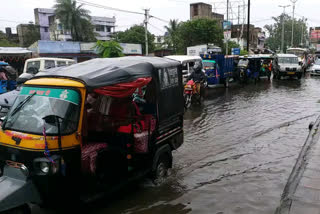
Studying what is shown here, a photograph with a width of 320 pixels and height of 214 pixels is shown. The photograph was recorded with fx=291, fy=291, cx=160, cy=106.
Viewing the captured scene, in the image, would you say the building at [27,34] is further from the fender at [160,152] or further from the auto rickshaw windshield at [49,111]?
the auto rickshaw windshield at [49,111]

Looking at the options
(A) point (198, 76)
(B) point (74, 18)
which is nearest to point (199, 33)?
(B) point (74, 18)

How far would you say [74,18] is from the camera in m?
38.8

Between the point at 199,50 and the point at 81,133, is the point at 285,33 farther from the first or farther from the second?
the point at 81,133

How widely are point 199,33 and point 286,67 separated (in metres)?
16.2

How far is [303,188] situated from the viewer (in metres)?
5.05

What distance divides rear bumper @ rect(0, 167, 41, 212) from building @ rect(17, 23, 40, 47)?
45.1 meters

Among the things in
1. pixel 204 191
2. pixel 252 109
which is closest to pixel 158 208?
pixel 204 191

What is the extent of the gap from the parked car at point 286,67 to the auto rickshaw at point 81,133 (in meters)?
21.2

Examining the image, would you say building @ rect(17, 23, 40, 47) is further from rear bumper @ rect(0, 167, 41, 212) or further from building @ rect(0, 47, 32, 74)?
rear bumper @ rect(0, 167, 41, 212)

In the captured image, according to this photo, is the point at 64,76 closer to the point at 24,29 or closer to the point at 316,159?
the point at 316,159

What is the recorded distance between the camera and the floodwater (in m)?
4.82

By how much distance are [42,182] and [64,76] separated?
1436 mm

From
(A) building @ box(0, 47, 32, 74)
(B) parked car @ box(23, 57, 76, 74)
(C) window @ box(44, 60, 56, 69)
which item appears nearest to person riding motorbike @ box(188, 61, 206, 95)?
(B) parked car @ box(23, 57, 76, 74)

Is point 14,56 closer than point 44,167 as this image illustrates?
No
